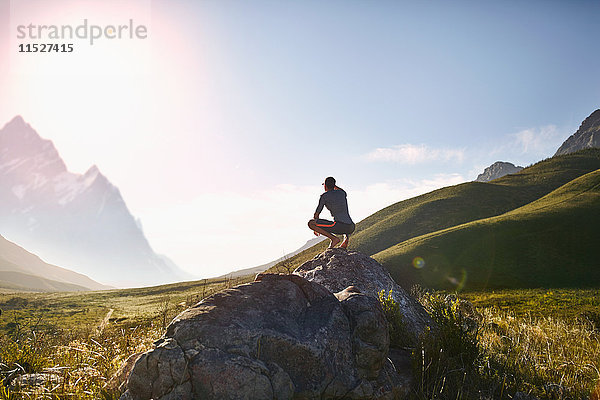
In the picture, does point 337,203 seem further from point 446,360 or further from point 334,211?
point 446,360

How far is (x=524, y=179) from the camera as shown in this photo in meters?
93.4

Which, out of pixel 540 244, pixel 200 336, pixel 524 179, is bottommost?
pixel 540 244

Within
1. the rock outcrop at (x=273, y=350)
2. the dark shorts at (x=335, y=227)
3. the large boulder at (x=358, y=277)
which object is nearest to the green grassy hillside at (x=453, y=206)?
the dark shorts at (x=335, y=227)

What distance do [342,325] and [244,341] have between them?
156 cm

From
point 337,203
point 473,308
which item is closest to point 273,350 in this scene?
point 337,203

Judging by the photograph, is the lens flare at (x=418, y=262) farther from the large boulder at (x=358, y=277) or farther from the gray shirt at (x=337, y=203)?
the gray shirt at (x=337, y=203)

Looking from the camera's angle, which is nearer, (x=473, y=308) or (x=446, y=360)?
(x=446, y=360)

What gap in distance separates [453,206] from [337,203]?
7532 cm

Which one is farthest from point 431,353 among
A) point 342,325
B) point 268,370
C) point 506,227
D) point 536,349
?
point 506,227

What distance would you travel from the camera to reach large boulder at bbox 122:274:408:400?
11.8 feet

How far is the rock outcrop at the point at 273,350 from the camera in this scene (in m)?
3.60

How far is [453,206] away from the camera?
76688 mm

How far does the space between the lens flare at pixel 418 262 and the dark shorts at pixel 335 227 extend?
3870cm

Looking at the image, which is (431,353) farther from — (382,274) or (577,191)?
(577,191)
